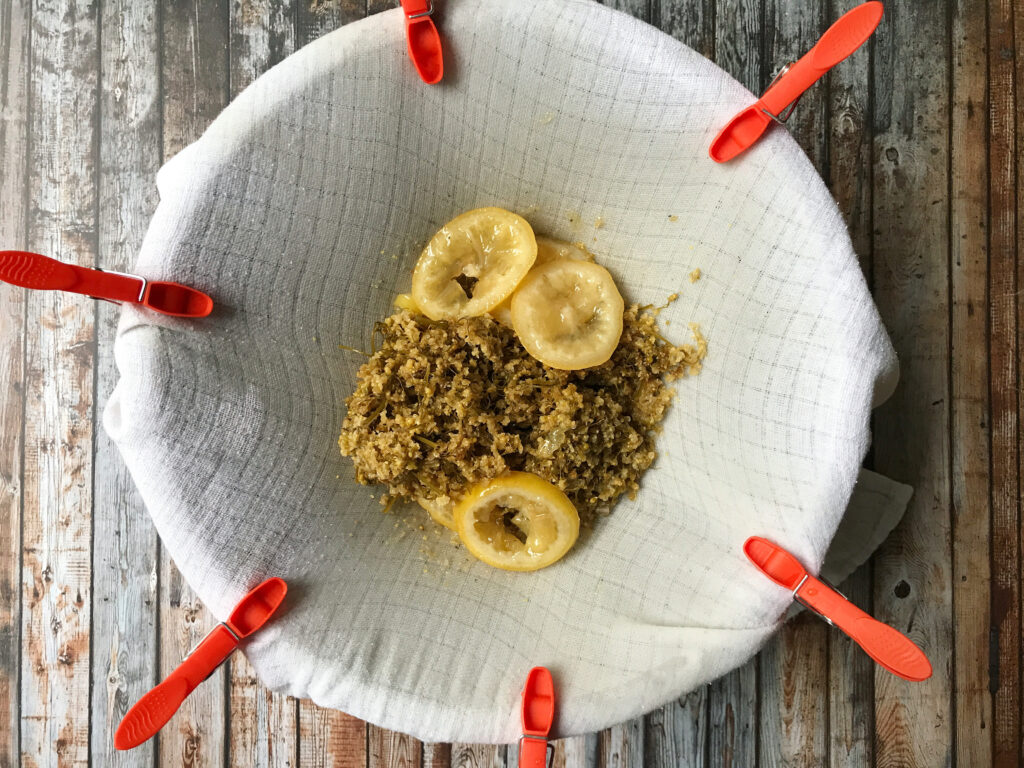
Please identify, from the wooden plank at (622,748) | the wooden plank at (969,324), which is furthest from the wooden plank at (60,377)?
the wooden plank at (969,324)

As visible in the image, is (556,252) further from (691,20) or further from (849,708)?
(849,708)

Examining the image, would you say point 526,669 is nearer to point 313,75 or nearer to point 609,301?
point 609,301

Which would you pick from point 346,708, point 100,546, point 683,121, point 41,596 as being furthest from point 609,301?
point 41,596

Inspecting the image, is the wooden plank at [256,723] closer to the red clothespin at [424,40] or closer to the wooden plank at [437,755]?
the wooden plank at [437,755]

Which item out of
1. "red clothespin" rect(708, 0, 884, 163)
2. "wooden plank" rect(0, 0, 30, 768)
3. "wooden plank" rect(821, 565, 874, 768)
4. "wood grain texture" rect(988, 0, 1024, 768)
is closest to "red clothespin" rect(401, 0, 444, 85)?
"red clothespin" rect(708, 0, 884, 163)

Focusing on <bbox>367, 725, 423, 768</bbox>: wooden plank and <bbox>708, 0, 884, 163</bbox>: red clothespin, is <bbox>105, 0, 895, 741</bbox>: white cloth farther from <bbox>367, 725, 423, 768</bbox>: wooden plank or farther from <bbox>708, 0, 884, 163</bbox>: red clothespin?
<bbox>367, 725, 423, 768</bbox>: wooden plank

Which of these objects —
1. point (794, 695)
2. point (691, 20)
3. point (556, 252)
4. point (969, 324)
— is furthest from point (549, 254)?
point (794, 695)
